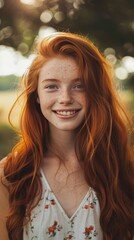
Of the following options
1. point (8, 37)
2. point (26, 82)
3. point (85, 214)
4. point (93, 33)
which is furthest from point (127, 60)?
point (85, 214)

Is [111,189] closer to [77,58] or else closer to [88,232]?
[88,232]

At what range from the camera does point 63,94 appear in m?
2.32

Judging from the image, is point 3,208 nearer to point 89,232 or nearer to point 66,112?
point 89,232

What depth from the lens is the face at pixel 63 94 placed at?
2.33 meters

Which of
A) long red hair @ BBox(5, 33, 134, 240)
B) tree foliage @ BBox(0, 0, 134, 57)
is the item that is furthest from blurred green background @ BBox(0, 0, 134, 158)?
long red hair @ BBox(5, 33, 134, 240)

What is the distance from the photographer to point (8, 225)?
2.38 meters

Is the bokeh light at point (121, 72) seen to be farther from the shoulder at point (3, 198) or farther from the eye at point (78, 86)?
the shoulder at point (3, 198)

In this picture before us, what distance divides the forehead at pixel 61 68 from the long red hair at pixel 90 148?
3 cm

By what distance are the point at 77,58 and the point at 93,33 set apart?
1572mm

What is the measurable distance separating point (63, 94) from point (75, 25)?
5.25 ft

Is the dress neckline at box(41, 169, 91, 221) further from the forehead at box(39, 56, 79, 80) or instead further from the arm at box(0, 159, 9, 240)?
the forehead at box(39, 56, 79, 80)

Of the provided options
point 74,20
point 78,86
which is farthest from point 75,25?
point 78,86

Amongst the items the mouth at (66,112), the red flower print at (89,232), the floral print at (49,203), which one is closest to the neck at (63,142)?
the mouth at (66,112)

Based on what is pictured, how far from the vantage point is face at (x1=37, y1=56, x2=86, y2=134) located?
2334 mm
